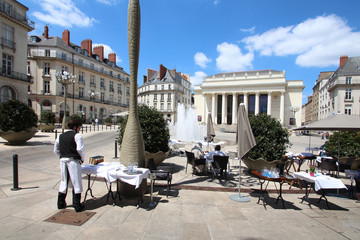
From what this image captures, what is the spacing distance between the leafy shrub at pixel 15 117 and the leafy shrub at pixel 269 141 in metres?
13.4

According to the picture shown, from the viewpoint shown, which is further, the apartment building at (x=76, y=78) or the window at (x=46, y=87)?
the window at (x=46, y=87)

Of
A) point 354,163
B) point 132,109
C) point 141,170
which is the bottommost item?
point 354,163

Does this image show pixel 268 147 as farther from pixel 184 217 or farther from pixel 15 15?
pixel 15 15

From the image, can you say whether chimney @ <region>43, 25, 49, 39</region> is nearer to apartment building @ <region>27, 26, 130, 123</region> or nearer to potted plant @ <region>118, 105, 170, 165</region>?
apartment building @ <region>27, 26, 130, 123</region>

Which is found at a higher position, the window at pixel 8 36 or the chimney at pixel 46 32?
the chimney at pixel 46 32

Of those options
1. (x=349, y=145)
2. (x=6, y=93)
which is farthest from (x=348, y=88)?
(x=6, y=93)

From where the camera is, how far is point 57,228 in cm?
312

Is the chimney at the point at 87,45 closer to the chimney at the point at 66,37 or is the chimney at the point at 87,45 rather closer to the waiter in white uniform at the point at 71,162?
the chimney at the point at 66,37

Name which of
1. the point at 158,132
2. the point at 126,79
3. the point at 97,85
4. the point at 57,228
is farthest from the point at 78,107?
the point at 57,228

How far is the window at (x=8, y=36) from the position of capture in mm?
23844

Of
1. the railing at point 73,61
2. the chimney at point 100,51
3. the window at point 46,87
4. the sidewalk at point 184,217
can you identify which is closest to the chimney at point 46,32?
the railing at point 73,61

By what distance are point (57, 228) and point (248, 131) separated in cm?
453

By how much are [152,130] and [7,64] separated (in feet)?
98.2

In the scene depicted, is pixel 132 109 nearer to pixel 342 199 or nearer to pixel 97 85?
pixel 342 199
